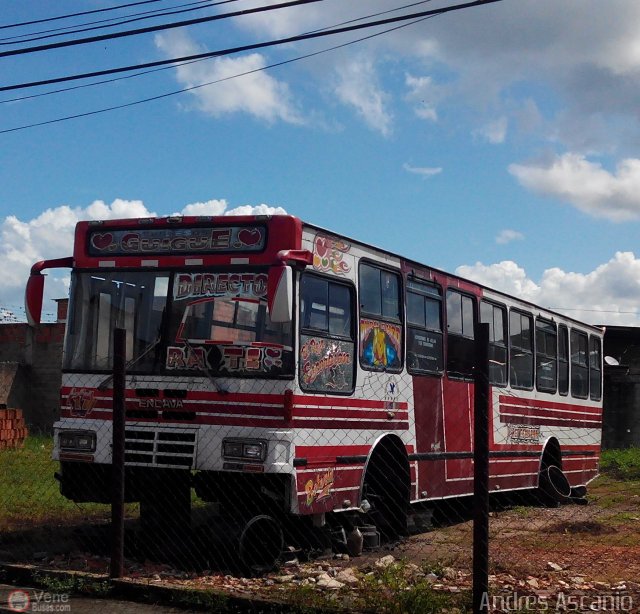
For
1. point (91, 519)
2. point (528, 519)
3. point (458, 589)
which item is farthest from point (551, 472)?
point (458, 589)

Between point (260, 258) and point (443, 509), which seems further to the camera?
point (443, 509)

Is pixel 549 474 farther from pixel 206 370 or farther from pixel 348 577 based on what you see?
pixel 206 370

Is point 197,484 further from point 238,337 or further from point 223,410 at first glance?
point 238,337

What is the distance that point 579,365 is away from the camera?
55.8 ft

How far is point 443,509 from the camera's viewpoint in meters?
13.9

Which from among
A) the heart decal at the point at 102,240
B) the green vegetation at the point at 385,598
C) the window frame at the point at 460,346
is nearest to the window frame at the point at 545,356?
the window frame at the point at 460,346

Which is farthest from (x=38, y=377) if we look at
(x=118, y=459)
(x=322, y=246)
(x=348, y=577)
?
(x=348, y=577)

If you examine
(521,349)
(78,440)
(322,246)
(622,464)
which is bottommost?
(622,464)

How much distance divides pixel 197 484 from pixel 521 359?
6.60 metres

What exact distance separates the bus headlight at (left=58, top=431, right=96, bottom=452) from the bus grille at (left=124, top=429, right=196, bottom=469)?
382 mm

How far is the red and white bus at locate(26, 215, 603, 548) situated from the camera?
8.76 metres

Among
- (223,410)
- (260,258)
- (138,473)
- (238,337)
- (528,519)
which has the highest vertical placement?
(260,258)

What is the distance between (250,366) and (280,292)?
1.06m

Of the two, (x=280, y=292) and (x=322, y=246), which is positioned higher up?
(x=322, y=246)
